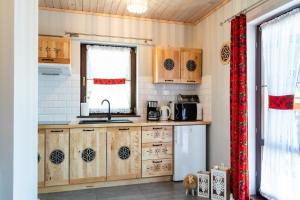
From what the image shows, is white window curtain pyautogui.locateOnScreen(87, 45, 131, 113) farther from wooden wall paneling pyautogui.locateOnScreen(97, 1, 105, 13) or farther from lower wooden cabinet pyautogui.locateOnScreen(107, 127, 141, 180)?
lower wooden cabinet pyautogui.locateOnScreen(107, 127, 141, 180)

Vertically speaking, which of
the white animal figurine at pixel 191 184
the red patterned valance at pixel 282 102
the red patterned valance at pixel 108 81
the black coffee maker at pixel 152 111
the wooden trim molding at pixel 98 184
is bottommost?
the wooden trim molding at pixel 98 184

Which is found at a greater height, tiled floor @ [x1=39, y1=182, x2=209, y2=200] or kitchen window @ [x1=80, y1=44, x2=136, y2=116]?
kitchen window @ [x1=80, y1=44, x2=136, y2=116]

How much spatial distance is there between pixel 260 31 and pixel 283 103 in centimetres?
98

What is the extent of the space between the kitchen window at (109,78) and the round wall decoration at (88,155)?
30.8 inches

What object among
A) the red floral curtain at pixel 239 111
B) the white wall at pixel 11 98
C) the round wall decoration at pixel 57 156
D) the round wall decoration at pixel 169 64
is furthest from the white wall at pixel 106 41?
the white wall at pixel 11 98

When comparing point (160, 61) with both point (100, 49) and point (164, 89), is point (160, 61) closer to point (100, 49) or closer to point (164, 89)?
point (164, 89)

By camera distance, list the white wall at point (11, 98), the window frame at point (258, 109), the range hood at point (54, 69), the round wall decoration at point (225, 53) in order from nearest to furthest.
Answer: the white wall at point (11, 98) < the window frame at point (258, 109) < the range hood at point (54, 69) < the round wall decoration at point (225, 53)

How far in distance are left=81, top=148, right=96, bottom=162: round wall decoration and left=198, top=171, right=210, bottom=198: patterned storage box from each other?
1417 mm

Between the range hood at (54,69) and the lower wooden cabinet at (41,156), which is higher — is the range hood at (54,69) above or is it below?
above

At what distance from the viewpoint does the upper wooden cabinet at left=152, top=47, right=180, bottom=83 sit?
3721 mm

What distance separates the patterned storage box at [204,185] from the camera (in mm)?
2850

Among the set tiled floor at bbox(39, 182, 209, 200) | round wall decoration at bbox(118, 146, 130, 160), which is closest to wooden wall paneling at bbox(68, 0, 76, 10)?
round wall decoration at bbox(118, 146, 130, 160)

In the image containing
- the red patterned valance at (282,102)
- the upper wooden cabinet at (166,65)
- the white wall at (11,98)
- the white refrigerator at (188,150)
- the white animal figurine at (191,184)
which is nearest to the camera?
the white wall at (11,98)

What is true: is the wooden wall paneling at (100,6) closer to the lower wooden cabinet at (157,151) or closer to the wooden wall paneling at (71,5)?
the wooden wall paneling at (71,5)
